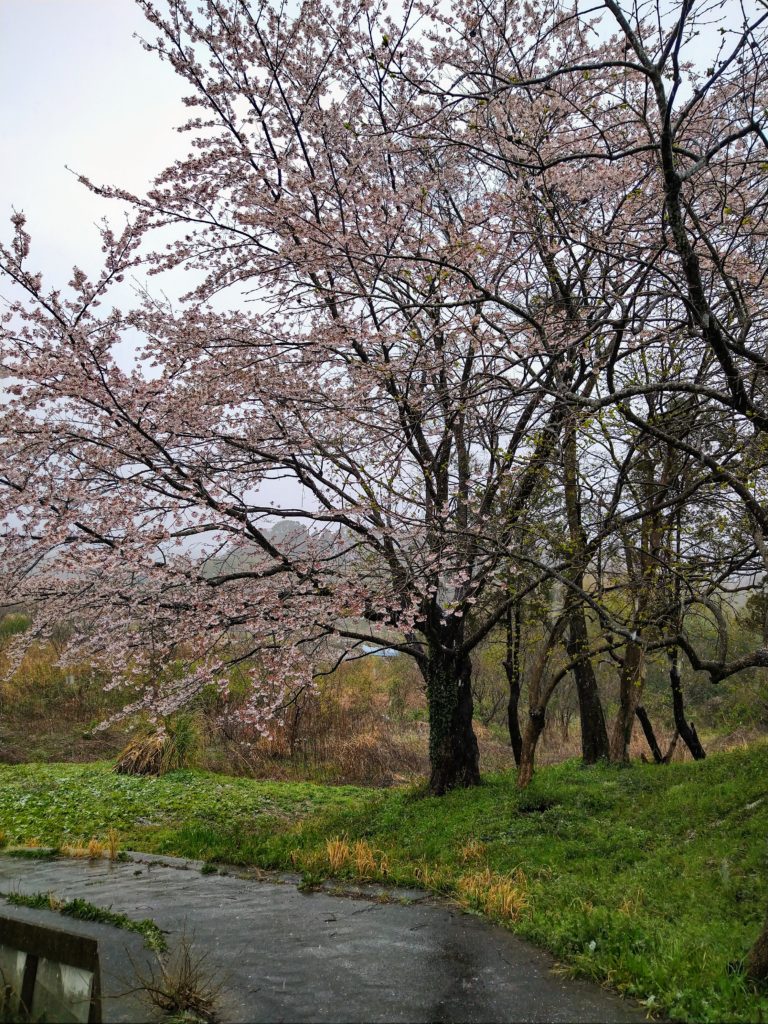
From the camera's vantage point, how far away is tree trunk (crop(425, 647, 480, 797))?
10.3 meters

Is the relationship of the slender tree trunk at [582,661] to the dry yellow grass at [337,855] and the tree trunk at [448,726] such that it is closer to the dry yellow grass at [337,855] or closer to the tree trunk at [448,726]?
the tree trunk at [448,726]

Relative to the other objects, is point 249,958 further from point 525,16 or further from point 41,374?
point 525,16

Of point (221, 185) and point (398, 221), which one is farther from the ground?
point (221, 185)

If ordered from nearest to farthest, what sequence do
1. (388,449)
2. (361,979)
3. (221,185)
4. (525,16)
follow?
(361,979) < (221,185) < (525,16) < (388,449)

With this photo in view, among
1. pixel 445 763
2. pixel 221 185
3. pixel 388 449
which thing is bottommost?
pixel 445 763

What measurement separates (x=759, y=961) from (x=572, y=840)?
3.55m

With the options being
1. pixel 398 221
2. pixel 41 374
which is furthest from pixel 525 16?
pixel 41 374

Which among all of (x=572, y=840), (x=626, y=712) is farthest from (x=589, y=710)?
(x=572, y=840)

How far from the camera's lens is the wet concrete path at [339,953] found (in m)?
4.07

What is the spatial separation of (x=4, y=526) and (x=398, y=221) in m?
5.80

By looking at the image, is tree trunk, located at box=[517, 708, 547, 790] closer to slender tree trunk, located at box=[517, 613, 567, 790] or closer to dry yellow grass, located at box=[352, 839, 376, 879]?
slender tree trunk, located at box=[517, 613, 567, 790]

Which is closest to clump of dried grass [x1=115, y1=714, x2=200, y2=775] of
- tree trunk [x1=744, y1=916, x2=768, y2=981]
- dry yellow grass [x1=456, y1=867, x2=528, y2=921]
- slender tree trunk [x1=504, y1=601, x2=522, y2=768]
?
slender tree trunk [x1=504, y1=601, x2=522, y2=768]

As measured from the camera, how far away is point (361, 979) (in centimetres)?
450

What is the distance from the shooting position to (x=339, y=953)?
496cm
